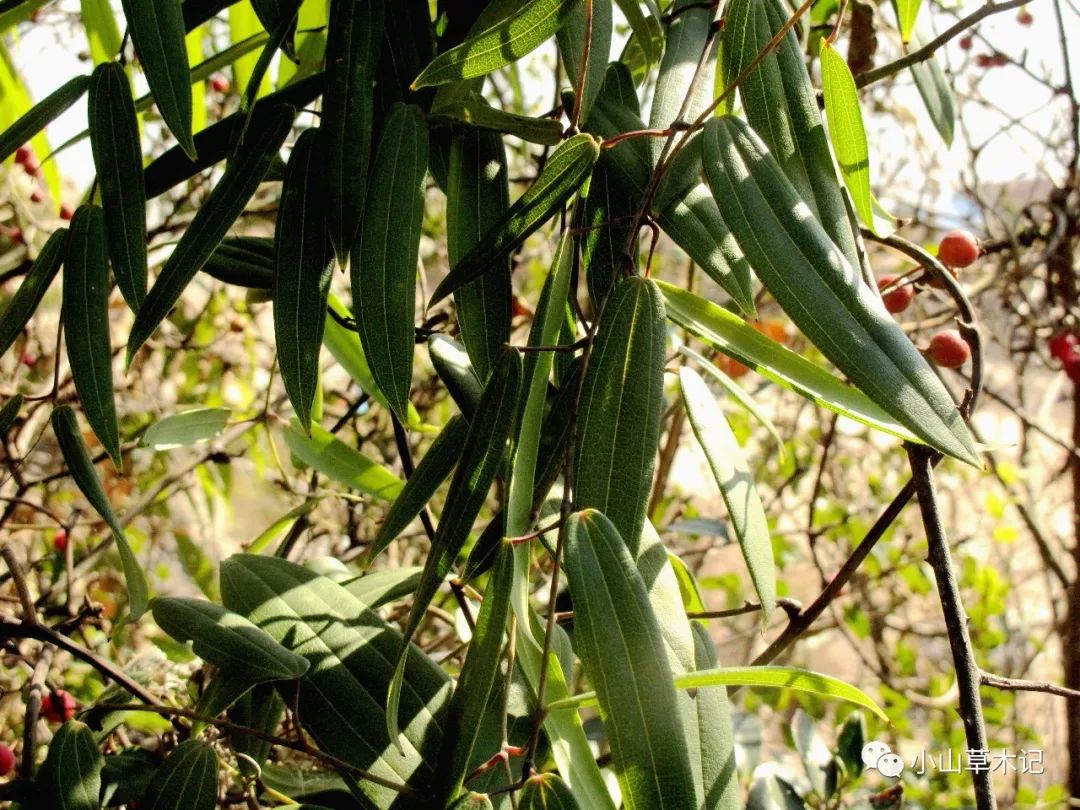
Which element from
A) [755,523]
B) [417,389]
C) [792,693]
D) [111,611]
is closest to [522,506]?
[755,523]

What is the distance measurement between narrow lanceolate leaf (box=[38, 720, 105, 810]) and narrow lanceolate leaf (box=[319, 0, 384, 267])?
0.36 metres

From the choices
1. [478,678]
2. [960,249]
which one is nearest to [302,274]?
[478,678]

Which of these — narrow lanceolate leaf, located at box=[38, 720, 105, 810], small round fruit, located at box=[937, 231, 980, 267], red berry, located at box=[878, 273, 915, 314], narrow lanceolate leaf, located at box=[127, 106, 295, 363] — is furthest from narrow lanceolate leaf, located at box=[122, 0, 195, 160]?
small round fruit, located at box=[937, 231, 980, 267]

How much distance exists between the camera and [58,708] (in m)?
0.83

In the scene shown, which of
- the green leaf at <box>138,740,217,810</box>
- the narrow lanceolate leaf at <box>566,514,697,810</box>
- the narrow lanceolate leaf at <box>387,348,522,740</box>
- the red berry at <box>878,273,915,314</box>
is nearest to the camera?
the narrow lanceolate leaf at <box>566,514,697,810</box>

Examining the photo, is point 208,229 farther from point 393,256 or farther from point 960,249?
point 960,249

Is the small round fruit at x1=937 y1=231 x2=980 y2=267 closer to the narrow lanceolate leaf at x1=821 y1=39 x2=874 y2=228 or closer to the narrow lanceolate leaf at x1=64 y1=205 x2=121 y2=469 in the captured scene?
the narrow lanceolate leaf at x1=821 y1=39 x2=874 y2=228

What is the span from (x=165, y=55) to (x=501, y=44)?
21cm

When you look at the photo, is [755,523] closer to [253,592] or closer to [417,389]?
[253,592]

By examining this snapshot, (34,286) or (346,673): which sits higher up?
(34,286)

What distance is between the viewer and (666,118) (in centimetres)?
57

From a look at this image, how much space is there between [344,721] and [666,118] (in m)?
0.40

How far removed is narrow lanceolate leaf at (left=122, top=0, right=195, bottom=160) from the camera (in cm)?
59

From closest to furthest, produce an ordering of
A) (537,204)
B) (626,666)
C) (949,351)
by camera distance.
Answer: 1. (626,666)
2. (537,204)
3. (949,351)
